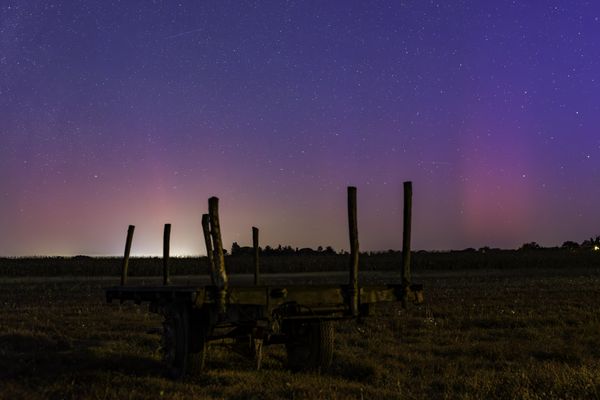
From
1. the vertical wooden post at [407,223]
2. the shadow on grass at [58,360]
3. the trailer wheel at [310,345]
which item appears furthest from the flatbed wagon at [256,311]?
the shadow on grass at [58,360]

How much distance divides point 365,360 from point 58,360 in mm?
5211

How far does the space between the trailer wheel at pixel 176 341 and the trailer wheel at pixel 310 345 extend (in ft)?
6.69

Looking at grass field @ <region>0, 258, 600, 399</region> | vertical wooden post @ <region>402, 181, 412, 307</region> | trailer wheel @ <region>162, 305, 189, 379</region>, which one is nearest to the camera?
grass field @ <region>0, 258, 600, 399</region>

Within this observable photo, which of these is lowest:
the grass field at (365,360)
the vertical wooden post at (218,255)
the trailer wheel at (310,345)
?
the grass field at (365,360)

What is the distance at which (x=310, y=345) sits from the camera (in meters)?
11.1

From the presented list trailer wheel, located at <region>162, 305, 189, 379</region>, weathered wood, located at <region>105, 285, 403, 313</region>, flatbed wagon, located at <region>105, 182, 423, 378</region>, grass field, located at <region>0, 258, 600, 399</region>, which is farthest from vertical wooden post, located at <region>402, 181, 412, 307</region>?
trailer wheel, located at <region>162, 305, 189, 379</region>

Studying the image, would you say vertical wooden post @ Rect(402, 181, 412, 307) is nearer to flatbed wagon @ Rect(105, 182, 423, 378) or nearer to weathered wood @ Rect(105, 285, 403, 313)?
flatbed wagon @ Rect(105, 182, 423, 378)

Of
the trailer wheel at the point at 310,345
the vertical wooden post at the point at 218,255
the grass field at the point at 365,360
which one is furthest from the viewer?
the trailer wheel at the point at 310,345

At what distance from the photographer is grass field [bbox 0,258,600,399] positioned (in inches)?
359

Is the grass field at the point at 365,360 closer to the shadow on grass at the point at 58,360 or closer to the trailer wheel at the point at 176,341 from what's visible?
the shadow on grass at the point at 58,360

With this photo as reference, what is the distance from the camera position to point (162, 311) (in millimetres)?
10734

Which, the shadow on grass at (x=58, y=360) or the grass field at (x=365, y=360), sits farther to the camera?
the shadow on grass at (x=58, y=360)

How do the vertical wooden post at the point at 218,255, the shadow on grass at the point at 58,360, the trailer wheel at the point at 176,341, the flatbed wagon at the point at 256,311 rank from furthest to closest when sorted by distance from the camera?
the shadow on grass at the point at 58,360 → the trailer wheel at the point at 176,341 → the flatbed wagon at the point at 256,311 → the vertical wooden post at the point at 218,255

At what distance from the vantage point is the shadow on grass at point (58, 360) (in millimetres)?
10609
